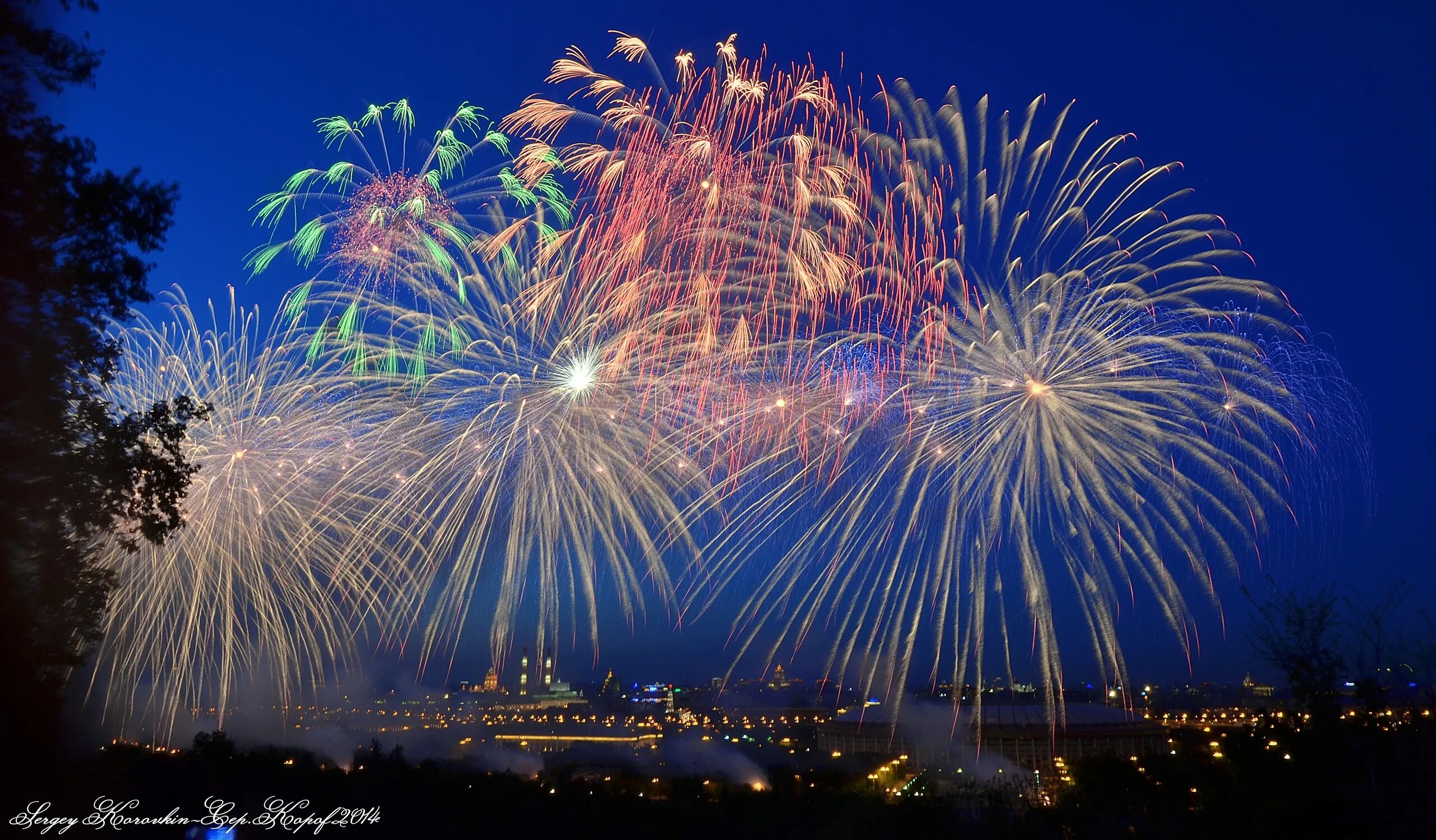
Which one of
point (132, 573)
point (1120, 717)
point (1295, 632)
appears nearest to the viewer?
point (1295, 632)

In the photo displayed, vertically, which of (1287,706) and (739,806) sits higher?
(1287,706)

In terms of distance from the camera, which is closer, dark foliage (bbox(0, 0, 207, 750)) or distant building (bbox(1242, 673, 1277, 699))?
dark foliage (bbox(0, 0, 207, 750))

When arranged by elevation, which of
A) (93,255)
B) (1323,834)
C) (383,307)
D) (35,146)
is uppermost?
(383,307)

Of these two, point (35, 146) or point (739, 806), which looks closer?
point (35, 146)

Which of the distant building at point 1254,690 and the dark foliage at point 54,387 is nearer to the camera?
the dark foliage at point 54,387

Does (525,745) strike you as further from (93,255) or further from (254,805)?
(93,255)

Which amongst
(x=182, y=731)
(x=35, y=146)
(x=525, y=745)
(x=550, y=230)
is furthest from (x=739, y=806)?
(x=525, y=745)

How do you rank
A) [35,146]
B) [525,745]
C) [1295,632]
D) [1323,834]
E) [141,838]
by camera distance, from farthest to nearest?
Answer: [525,745], [1295,632], [141,838], [1323,834], [35,146]

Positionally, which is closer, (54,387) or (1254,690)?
(54,387)

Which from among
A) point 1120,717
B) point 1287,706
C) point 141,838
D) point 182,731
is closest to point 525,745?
point 182,731
